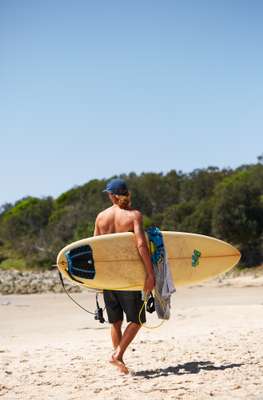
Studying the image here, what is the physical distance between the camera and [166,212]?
115 ft

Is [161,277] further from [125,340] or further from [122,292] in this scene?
[125,340]

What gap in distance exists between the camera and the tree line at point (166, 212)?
26906 millimetres

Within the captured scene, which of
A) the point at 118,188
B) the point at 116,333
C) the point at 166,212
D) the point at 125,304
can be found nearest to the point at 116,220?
the point at 118,188

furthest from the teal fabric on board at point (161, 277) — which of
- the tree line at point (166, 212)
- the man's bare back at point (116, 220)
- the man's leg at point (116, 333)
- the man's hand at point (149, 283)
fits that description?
the tree line at point (166, 212)

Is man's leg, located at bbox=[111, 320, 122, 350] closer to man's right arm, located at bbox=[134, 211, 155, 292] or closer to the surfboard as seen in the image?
the surfboard

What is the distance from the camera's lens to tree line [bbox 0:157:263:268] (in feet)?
88.3

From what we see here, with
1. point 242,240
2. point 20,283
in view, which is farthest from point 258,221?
point 20,283

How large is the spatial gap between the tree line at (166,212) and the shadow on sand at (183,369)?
19833 mm

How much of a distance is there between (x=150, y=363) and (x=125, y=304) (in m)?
0.76

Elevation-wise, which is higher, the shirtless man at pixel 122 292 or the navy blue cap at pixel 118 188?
the navy blue cap at pixel 118 188

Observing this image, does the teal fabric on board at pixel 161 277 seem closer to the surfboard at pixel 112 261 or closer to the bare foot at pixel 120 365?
the surfboard at pixel 112 261

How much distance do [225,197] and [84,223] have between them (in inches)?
526

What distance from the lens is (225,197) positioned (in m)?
27.4

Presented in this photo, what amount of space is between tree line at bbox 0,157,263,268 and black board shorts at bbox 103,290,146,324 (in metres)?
20.1
